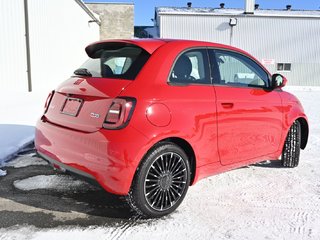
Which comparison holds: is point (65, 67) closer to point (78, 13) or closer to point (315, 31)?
point (78, 13)

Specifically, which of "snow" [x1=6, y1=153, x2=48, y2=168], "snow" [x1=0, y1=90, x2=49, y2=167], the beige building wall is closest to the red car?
"snow" [x1=6, y1=153, x2=48, y2=168]

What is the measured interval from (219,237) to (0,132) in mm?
4831

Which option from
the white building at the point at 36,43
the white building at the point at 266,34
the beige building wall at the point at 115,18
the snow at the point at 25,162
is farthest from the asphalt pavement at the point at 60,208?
the beige building wall at the point at 115,18

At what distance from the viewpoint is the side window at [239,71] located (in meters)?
4.04

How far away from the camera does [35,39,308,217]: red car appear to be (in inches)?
121

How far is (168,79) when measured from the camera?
3424mm

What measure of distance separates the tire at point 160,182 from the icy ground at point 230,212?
122 millimetres

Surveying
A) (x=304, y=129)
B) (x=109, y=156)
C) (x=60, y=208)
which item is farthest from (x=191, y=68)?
(x=304, y=129)

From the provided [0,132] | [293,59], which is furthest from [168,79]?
[293,59]

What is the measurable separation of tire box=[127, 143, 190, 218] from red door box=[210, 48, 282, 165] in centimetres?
59

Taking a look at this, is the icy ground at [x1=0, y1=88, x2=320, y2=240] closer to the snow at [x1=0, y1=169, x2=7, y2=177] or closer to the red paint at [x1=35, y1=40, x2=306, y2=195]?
the snow at [x1=0, y1=169, x2=7, y2=177]

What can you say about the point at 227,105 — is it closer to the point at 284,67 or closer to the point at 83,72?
the point at 83,72

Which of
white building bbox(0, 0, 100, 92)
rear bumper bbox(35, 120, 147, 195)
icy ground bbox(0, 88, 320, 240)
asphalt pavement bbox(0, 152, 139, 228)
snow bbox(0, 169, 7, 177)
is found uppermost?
white building bbox(0, 0, 100, 92)

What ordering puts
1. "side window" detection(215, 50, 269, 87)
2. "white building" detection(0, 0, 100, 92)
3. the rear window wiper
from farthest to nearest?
1. "white building" detection(0, 0, 100, 92)
2. "side window" detection(215, 50, 269, 87)
3. the rear window wiper
